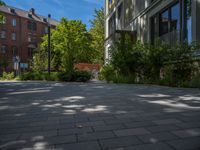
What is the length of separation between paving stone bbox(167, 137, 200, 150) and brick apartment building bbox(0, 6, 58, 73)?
40.6 m

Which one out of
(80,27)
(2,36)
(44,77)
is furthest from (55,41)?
(2,36)

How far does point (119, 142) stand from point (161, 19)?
12.3 metres

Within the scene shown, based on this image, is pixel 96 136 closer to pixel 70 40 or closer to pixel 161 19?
pixel 161 19

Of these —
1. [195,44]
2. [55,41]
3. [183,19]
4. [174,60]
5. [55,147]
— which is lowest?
[55,147]

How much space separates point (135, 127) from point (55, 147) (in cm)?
123

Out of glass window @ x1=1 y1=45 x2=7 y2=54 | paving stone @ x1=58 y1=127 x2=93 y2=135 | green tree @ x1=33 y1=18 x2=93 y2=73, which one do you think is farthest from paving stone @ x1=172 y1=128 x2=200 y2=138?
glass window @ x1=1 y1=45 x2=7 y2=54

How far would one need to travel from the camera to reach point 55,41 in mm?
28453

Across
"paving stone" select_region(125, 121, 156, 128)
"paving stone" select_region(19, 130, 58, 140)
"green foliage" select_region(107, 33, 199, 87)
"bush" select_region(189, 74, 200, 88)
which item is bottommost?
"paving stone" select_region(19, 130, 58, 140)

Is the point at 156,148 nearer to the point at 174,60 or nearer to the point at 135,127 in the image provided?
the point at 135,127

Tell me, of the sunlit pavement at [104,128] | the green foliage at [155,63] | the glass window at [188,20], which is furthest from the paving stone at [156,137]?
the glass window at [188,20]

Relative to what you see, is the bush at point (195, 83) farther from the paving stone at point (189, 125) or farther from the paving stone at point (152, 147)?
the paving stone at point (152, 147)

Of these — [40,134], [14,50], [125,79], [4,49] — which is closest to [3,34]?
[4,49]

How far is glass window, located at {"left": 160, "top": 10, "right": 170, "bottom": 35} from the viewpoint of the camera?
41.3 feet

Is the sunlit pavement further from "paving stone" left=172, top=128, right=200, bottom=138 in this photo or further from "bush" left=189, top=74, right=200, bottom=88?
"bush" left=189, top=74, right=200, bottom=88
